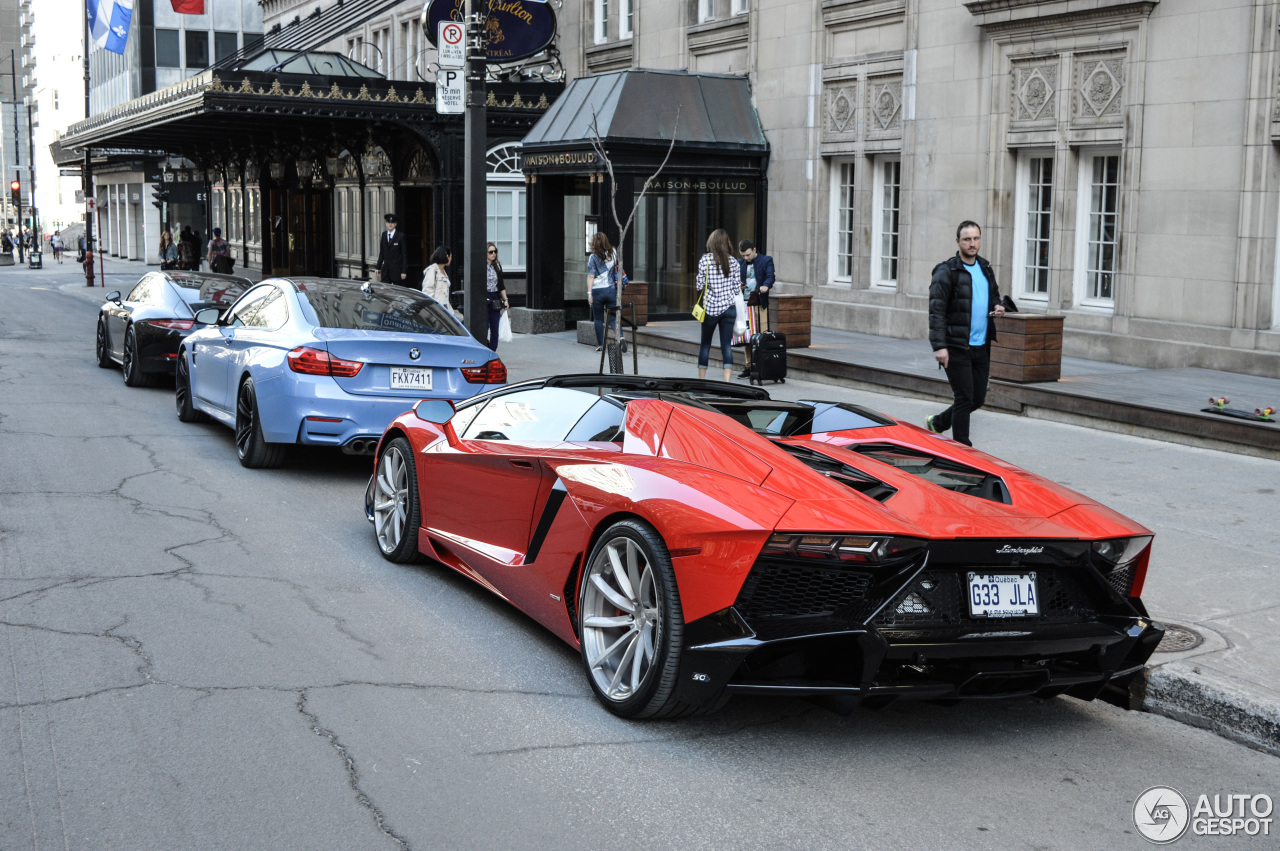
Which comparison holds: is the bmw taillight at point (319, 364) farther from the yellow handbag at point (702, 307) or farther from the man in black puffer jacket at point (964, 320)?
the yellow handbag at point (702, 307)

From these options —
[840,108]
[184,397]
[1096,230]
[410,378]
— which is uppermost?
[840,108]

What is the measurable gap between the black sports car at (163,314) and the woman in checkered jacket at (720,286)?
5457 mm

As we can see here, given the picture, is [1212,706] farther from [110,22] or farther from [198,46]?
[198,46]

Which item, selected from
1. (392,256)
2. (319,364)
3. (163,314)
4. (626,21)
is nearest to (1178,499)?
(319,364)

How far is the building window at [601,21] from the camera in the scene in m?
27.5

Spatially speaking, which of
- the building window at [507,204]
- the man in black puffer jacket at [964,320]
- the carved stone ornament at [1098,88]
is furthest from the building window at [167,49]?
the man in black puffer jacket at [964,320]

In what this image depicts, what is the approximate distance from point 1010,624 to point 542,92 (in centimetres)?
2423

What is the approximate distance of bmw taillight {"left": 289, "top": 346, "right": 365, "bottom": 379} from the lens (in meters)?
9.73

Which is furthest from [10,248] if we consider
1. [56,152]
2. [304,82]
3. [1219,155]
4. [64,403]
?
[1219,155]

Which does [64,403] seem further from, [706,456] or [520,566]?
[706,456]

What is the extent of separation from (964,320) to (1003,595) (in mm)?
5982

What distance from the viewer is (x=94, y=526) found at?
818cm

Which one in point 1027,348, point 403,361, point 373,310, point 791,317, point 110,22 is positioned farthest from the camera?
point 110,22

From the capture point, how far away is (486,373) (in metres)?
10.3
